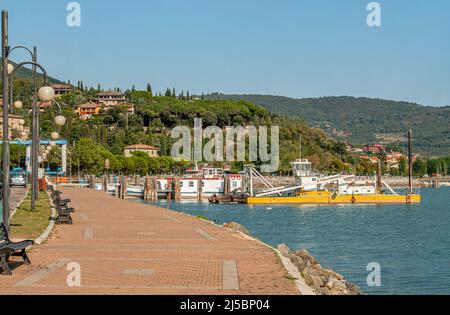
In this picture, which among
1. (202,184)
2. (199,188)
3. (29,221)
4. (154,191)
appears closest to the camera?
(29,221)

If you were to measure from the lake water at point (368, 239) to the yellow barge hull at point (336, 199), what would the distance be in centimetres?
572

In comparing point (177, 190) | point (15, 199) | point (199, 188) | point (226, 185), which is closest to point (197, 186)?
point (199, 188)

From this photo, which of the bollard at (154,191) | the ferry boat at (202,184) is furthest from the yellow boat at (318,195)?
the bollard at (154,191)

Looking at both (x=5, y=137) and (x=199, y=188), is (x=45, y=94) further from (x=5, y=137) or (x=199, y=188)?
(x=199, y=188)

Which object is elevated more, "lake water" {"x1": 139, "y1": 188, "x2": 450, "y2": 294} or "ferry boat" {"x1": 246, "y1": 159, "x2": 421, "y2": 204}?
"ferry boat" {"x1": 246, "y1": 159, "x2": 421, "y2": 204}

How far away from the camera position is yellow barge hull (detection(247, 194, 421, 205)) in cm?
9059

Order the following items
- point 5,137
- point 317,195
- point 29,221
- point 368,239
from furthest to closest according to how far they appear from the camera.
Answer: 1. point 317,195
2. point 368,239
3. point 29,221
4. point 5,137

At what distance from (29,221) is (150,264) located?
11041 mm

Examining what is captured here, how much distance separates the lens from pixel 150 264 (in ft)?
55.6

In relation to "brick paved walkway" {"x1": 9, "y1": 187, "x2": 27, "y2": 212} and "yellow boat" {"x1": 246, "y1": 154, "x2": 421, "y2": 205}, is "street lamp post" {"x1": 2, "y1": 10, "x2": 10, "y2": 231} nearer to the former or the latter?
"brick paved walkway" {"x1": 9, "y1": 187, "x2": 27, "y2": 212}

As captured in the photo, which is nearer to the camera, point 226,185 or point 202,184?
point 226,185

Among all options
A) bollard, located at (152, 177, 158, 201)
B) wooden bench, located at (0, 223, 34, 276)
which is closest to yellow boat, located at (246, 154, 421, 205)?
bollard, located at (152, 177, 158, 201)

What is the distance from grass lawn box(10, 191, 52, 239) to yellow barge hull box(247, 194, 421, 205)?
5715 centimetres

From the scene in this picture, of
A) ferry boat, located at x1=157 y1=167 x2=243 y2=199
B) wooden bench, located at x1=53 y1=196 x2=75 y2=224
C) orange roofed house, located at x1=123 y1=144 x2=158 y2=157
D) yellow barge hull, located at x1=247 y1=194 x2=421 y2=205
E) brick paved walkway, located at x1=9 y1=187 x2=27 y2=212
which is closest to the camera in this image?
wooden bench, located at x1=53 y1=196 x2=75 y2=224
